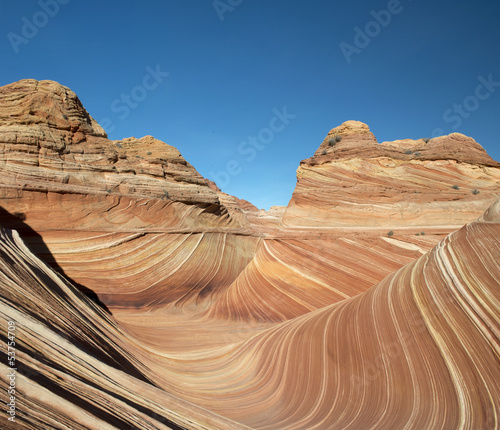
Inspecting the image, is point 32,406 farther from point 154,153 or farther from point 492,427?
point 154,153

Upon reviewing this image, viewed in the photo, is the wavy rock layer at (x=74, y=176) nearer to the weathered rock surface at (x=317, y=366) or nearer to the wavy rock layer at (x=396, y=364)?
the weathered rock surface at (x=317, y=366)

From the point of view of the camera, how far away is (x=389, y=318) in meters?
3.24

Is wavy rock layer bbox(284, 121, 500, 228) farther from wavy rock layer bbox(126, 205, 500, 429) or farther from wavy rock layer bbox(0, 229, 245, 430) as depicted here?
wavy rock layer bbox(0, 229, 245, 430)

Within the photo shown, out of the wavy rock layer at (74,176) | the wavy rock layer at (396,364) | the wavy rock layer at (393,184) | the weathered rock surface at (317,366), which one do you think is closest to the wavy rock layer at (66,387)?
the weathered rock surface at (317,366)

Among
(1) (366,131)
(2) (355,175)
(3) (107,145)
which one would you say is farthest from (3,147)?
(1) (366,131)

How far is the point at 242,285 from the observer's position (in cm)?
750

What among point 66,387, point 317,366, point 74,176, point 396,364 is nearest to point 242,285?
point 317,366

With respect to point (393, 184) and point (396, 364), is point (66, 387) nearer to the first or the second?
point (396, 364)

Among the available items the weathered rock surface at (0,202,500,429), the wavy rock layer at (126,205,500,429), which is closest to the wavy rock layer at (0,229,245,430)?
the weathered rock surface at (0,202,500,429)

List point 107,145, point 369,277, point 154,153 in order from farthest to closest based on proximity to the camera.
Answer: point 154,153 → point 107,145 → point 369,277

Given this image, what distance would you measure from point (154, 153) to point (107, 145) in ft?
7.35

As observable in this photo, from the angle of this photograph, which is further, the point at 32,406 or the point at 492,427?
the point at 492,427

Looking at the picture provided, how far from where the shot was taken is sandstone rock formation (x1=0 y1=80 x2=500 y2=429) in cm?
216

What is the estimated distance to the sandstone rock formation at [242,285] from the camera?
216 cm
